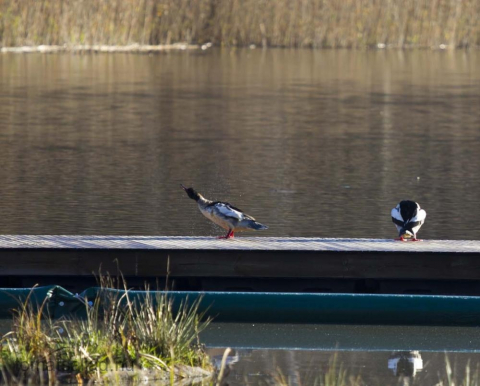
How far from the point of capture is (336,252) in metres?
8.64

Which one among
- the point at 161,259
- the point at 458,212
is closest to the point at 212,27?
the point at 458,212

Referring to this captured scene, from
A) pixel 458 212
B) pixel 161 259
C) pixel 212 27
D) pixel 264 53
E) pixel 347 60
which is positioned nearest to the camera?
pixel 161 259

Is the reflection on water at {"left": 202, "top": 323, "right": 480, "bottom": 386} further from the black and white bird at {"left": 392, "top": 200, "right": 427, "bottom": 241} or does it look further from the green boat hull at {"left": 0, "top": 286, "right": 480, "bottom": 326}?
the black and white bird at {"left": 392, "top": 200, "right": 427, "bottom": 241}

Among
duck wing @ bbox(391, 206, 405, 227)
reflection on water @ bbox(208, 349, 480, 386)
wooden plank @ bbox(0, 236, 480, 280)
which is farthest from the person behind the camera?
duck wing @ bbox(391, 206, 405, 227)

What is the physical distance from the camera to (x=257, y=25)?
4412 cm

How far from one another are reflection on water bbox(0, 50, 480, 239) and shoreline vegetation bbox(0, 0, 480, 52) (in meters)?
6.36

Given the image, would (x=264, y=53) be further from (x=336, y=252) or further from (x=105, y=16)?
(x=336, y=252)

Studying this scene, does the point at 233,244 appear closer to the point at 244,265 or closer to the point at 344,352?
the point at 244,265

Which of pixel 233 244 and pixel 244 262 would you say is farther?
pixel 233 244

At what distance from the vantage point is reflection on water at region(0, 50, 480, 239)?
12.3 m

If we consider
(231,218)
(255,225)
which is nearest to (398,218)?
(255,225)

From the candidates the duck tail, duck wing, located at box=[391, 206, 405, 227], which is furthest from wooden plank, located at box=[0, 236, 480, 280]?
duck wing, located at box=[391, 206, 405, 227]

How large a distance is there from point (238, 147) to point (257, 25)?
2658 cm

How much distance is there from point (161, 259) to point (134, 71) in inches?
960
